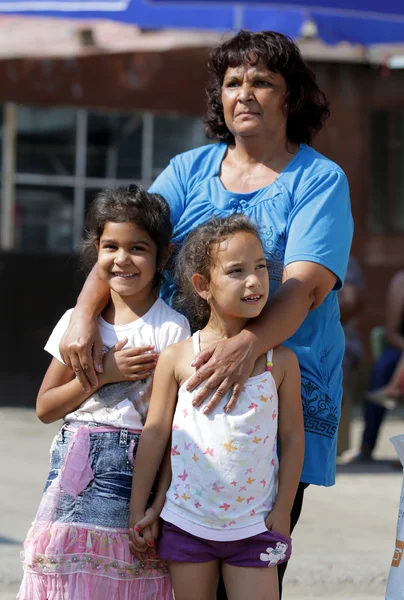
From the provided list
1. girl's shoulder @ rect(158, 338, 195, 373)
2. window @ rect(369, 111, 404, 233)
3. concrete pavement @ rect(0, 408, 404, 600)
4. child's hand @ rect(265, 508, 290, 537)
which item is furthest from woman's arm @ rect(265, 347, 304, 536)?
window @ rect(369, 111, 404, 233)

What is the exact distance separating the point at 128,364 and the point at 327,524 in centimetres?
312

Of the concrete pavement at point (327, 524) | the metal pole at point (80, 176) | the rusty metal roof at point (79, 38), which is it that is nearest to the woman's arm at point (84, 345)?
the concrete pavement at point (327, 524)

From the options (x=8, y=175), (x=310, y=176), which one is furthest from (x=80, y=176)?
(x=310, y=176)

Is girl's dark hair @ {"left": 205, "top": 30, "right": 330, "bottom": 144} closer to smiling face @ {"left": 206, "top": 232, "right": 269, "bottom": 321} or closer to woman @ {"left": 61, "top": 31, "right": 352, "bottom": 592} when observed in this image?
woman @ {"left": 61, "top": 31, "right": 352, "bottom": 592}

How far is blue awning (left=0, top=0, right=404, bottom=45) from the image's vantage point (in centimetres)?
768

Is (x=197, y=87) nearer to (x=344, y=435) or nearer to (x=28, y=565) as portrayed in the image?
(x=344, y=435)

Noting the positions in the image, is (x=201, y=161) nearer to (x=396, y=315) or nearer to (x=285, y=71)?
(x=285, y=71)

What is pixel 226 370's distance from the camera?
8.98ft

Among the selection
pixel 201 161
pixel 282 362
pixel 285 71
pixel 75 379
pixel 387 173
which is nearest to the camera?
pixel 282 362

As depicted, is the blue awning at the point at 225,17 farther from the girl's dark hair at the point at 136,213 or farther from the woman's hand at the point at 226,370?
the woman's hand at the point at 226,370

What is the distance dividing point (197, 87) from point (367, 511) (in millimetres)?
5098

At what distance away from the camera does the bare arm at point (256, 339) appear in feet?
8.98

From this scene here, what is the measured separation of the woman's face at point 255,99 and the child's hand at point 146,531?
1163 mm

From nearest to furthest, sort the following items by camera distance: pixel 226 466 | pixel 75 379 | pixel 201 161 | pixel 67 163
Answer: pixel 226 466, pixel 75 379, pixel 201 161, pixel 67 163
